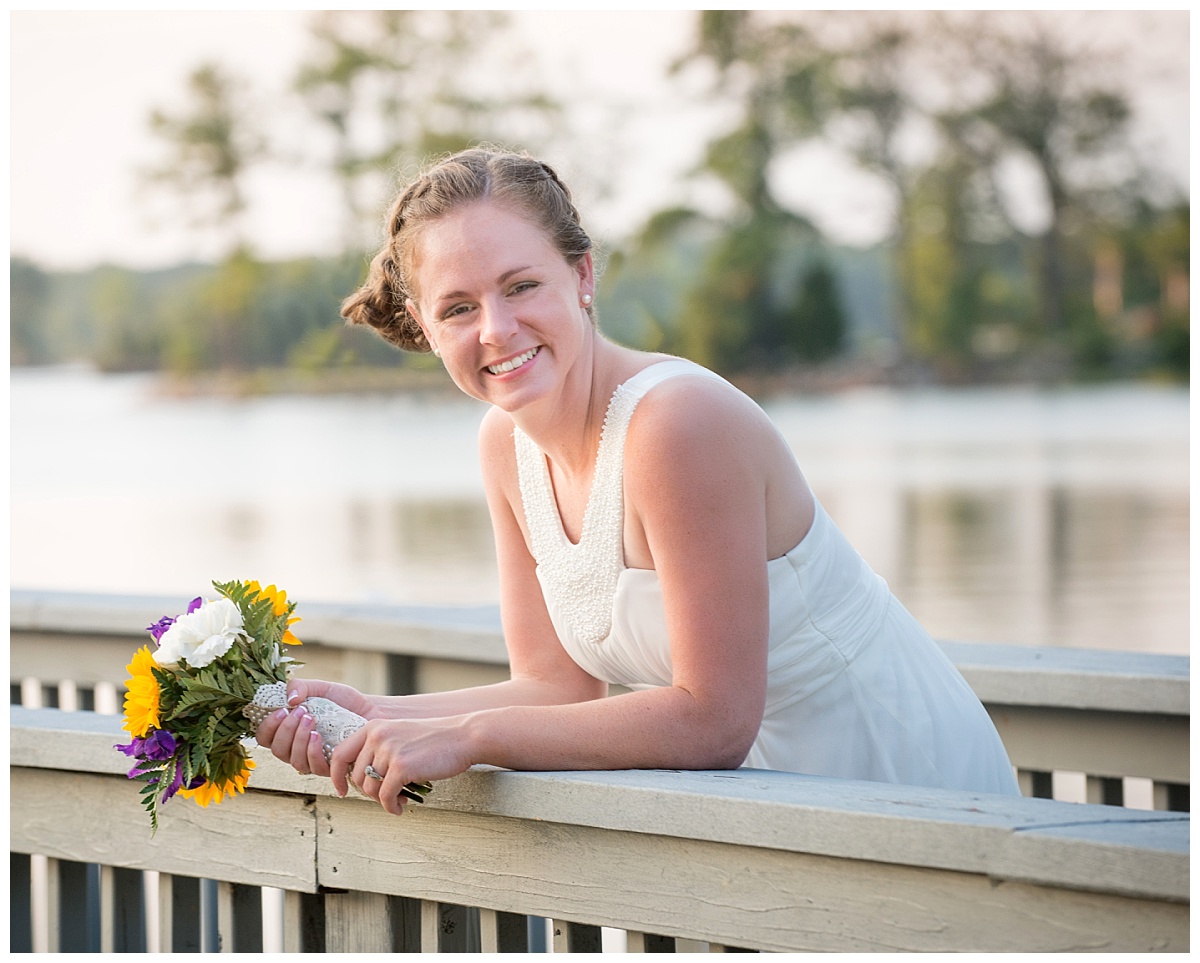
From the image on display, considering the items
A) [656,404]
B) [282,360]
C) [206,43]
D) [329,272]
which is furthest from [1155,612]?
[206,43]

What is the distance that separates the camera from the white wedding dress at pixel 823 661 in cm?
174

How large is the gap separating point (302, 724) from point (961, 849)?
693mm

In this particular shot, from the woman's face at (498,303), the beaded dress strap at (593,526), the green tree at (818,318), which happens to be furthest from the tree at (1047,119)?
the woman's face at (498,303)

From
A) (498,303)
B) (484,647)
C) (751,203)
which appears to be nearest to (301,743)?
(498,303)

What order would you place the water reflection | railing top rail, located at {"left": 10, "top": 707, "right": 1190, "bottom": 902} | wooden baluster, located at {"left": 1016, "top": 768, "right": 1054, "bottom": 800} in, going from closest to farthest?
1. railing top rail, located at {"left": 10, "top": 707, "right": 1190, "bottom": 902}
2. wooden baluster, located at {"left": 1016, "top": 768, "right": 1054, "bottom": 800}
3. the water reflection

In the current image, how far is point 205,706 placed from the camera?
147 cm

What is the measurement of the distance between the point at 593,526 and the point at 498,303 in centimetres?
A: 30

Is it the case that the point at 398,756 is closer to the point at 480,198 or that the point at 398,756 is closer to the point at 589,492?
the point at 589,492

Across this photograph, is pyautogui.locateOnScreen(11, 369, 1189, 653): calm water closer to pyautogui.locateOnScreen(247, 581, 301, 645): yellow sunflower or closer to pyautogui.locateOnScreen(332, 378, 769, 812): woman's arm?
pyautogui.locateOnScreen(247, 581, 301, 645): yellow sunflower

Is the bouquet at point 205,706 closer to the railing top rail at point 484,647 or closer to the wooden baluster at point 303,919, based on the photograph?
the wooden baluster at point 303,919

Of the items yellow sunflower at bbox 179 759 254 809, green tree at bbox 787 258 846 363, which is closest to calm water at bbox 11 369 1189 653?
green tree at bbox 787 258 846 363

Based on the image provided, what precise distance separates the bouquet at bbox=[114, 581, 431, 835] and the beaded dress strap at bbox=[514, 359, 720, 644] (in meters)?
0.38

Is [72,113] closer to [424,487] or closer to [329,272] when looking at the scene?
[329,272]

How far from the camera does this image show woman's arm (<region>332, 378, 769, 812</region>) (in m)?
1.38
